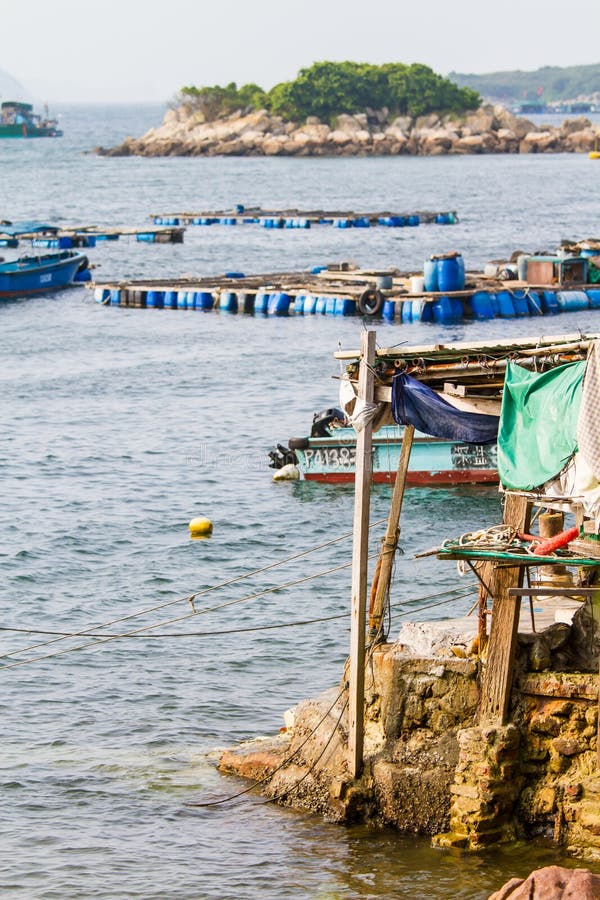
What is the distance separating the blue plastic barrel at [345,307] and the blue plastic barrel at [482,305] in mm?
5711

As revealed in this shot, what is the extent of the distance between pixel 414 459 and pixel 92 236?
230ft

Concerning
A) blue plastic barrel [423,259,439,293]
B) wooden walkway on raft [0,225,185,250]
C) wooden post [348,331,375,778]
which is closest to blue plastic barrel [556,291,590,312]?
blue plastic barrel [423,259,439,293]

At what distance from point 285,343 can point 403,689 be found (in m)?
44.7

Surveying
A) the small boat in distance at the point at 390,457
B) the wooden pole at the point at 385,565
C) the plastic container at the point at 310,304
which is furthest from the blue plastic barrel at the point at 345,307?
the wooden pole at the point at 385,565

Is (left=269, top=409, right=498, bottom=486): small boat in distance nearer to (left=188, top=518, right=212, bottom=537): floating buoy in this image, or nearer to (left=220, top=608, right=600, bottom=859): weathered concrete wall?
(left=188, top=518, right=212, bottom=537): floating buoy

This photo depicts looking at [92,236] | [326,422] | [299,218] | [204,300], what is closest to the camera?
[326,422]

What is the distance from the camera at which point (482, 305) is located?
62.8 meters

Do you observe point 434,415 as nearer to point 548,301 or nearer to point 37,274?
point 548,301

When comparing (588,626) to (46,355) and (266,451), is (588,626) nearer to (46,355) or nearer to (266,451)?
(266,451)

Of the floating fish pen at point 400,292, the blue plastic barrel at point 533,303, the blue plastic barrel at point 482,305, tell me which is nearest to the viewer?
the blue plastic barrel at point 482,305

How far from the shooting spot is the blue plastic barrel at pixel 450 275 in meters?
63.6

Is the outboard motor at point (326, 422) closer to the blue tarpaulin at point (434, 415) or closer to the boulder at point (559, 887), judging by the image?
the blue tarpaulin at point (434, 415)

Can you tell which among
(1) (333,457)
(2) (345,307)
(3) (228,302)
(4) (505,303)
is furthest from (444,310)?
(1) (333,457)

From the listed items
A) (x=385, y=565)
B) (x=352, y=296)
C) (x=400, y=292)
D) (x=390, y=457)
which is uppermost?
(x=400, y=292)
